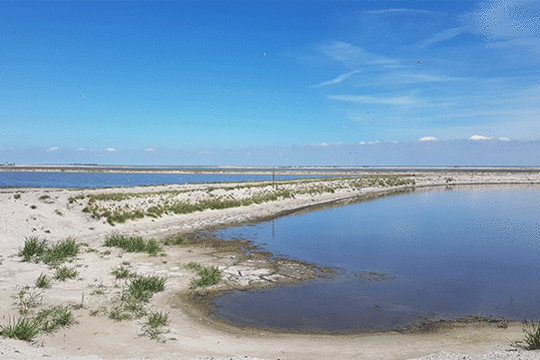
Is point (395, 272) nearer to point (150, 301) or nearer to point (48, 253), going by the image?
point (150, 301)

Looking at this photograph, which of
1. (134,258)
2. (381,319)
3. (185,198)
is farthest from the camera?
(185,198)

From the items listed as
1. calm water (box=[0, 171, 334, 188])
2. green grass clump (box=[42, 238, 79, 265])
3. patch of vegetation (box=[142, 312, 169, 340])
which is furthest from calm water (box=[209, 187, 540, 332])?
calm water (box=[0, 171, 334, 188])

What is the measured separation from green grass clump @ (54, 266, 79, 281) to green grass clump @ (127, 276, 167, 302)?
219cm

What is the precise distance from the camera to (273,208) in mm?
39344

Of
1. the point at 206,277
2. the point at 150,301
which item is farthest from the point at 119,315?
the point at 206,277

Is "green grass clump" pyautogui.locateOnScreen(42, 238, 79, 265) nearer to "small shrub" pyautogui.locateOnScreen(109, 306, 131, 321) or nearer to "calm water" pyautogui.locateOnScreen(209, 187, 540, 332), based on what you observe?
"small shrub" pyautogui.locateOnScreen(109, 306, 131, 321)

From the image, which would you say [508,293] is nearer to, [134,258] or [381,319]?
[381,319]

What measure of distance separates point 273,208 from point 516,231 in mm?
21833

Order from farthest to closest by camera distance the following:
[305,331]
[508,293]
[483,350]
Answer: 1. [508,293]
2. [305,331]
3. [483,350]

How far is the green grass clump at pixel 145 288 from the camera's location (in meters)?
11.5

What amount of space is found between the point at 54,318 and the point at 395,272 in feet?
41.5

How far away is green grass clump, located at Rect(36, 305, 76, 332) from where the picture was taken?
29.0 feet

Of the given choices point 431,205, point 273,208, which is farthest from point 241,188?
point 431,205

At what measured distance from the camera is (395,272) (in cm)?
1570
